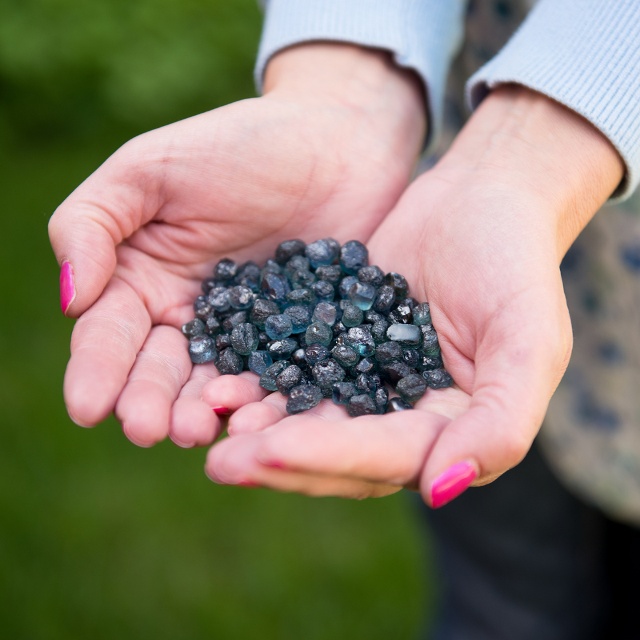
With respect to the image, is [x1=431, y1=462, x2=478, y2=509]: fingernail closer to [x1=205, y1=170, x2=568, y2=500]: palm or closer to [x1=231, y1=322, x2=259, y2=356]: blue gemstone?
[x1=205, y1=170, x2=568, y2=500]: palm

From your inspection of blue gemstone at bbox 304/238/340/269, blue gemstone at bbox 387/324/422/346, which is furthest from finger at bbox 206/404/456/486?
blue gemstone at bbox 304/238/340/269

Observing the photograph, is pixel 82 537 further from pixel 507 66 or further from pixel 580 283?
pixel 507 66

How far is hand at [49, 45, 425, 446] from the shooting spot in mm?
1765

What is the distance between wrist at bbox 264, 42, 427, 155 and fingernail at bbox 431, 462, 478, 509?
1.31 meters

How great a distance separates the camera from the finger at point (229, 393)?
1806 mm

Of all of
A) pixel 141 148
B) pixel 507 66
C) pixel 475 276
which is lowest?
pixel 141 148

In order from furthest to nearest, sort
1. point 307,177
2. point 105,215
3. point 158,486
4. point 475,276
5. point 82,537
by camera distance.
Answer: point 158,486
point 82,537
point 307,177
point 105,215
point 475,276

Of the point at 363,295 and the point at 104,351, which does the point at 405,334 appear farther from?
the point at 104,351

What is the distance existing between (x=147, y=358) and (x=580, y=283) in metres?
1.32

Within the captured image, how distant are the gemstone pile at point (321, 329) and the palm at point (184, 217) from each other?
91mm

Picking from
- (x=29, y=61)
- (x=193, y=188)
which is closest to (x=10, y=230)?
(x=29, y=61)

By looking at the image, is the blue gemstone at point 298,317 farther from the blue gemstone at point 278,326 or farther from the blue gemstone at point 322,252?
the blue gemstone at point 322,252

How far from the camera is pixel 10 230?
482 cm

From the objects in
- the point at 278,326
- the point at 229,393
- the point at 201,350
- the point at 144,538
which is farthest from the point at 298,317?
the point at 144,538
